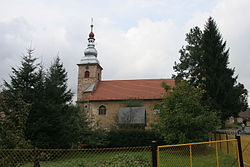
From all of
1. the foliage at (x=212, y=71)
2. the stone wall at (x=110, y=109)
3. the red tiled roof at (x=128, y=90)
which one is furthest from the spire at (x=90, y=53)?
the foliage at (x=212, y=71)

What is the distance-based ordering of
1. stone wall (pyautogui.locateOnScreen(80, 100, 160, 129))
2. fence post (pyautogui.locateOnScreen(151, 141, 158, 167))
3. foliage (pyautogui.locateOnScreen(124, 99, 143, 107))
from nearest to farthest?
fence post (pyautogui.locateOnScreen(151, 141, 158, 167)), foliage (pyautogui.locateOnScreen(124, 99, 143, 107)), stone wall (pyautogui.locateOnScreen(80, 100, 160, 129))

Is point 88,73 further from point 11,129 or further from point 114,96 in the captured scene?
point 11,129

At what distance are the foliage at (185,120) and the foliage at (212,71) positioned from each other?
5.12 metres

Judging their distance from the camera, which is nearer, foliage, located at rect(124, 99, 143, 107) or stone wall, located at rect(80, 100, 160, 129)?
foliage, located at rect(124, 99, 143, 107)

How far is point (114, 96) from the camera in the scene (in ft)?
113

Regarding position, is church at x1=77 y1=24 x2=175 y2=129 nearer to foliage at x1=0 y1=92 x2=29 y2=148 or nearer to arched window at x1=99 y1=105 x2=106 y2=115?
arched window at x1=99 y1=105 x2=106 y2=115

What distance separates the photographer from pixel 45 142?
12055mm

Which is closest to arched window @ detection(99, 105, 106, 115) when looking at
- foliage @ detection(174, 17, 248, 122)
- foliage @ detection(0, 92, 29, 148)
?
foliage @ detection(174, 17, 248, 122)

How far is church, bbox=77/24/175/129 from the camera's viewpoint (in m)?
29.0

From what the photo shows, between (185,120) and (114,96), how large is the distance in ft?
69.7

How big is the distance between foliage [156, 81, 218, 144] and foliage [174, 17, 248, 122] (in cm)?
512

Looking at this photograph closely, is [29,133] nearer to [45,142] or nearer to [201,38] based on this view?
[45,142]

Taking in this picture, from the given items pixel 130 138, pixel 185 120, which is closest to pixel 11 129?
pixel 185 120

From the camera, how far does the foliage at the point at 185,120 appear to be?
14.2 m
